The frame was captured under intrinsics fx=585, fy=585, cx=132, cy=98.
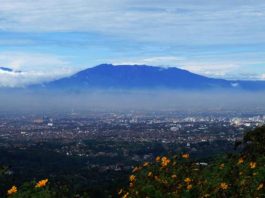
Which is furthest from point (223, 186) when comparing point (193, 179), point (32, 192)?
point (32, 192)

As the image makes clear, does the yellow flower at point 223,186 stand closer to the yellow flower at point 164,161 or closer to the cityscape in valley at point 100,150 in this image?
the yellow flower at point 164,161

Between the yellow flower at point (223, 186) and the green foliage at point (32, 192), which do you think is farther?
the yellow flower at point (223, 186)

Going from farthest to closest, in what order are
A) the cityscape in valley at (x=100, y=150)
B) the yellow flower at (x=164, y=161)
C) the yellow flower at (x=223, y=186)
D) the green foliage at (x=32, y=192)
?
1. the cityscape in valley at (x=100, y=150)
2. the yellow flower at (x=164, y=161)
3. the yellow flower at (x=223, y=186)
4. the green foliage at (x=32, y=192)

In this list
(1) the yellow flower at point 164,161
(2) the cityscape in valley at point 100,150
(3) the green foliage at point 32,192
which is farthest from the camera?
(2) the cityscape in valley at point 100,150

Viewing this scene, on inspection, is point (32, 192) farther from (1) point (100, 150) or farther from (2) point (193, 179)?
(1) point (100, 150)

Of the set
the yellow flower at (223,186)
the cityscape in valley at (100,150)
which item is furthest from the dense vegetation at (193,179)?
the cityscape in valley at (100,150)

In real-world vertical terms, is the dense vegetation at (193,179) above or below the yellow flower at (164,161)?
below

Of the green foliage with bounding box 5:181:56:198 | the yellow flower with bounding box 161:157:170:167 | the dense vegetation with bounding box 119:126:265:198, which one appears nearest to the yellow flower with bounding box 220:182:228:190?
the dense vegetation with bounding box 119:126:265:198

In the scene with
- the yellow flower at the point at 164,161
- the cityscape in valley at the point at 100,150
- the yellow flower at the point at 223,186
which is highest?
the yellow flower at the point at 164,161

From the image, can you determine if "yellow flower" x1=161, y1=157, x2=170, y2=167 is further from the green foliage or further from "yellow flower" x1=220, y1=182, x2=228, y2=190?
the green foliage
